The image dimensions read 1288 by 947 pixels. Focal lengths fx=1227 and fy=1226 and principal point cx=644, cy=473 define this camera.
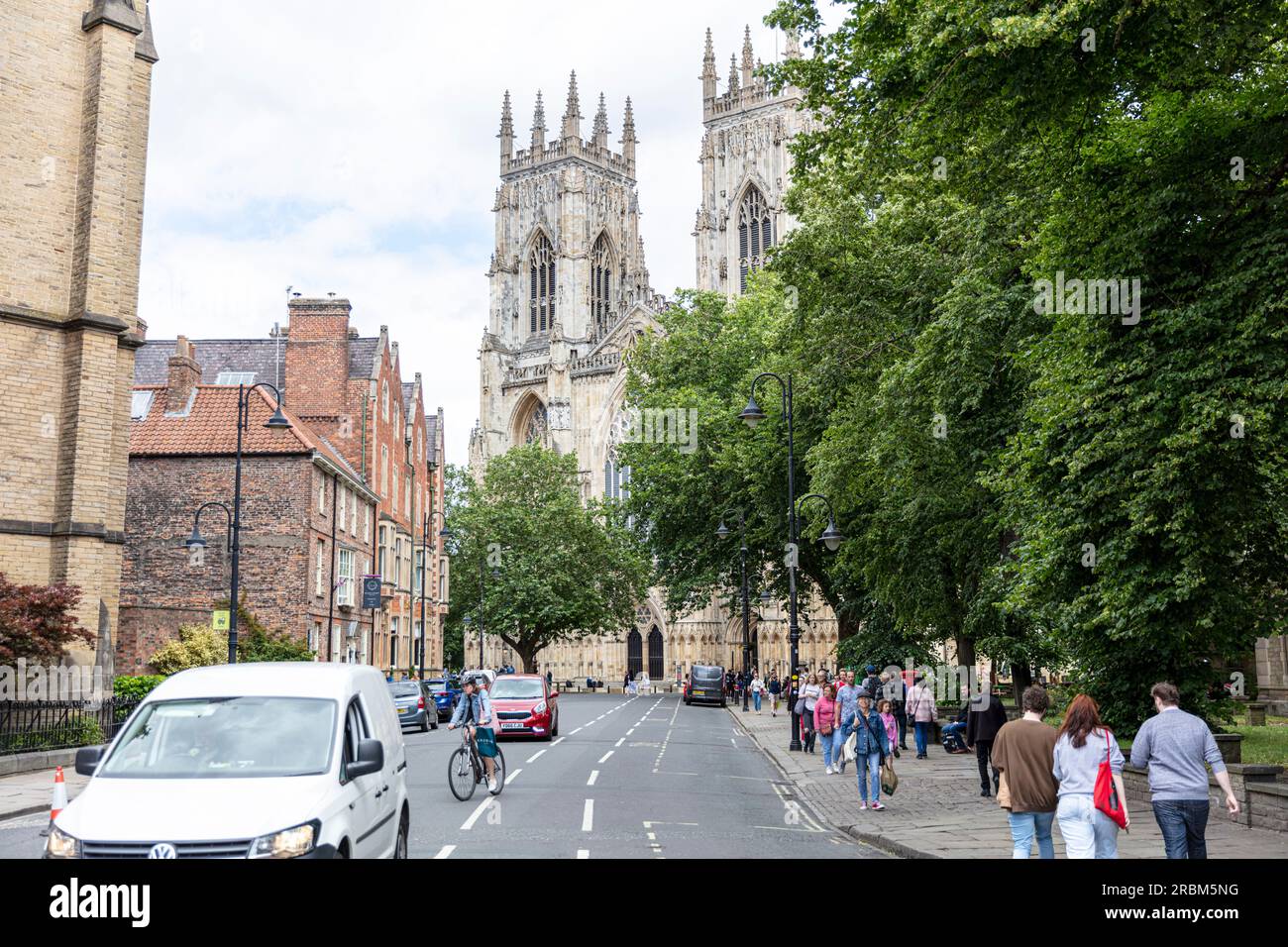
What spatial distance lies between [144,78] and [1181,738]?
28022 mm

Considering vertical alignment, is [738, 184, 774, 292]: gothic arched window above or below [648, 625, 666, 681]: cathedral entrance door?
above

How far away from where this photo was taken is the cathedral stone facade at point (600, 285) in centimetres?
9138

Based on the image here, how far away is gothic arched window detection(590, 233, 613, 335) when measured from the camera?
10469 centimetres

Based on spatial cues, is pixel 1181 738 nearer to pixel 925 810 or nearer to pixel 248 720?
pixel 248 720

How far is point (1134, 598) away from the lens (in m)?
14.6

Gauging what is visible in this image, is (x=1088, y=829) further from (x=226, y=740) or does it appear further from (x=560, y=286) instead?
(x=560, y=286)

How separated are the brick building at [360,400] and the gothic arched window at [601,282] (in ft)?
156

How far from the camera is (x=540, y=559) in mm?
77625

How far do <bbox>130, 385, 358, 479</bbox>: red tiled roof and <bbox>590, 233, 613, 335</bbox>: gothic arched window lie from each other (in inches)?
2609

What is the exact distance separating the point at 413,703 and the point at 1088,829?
26.8 metres

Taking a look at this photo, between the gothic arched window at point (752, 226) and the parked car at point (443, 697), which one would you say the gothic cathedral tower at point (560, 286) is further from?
the parked car at point (443, 697)
